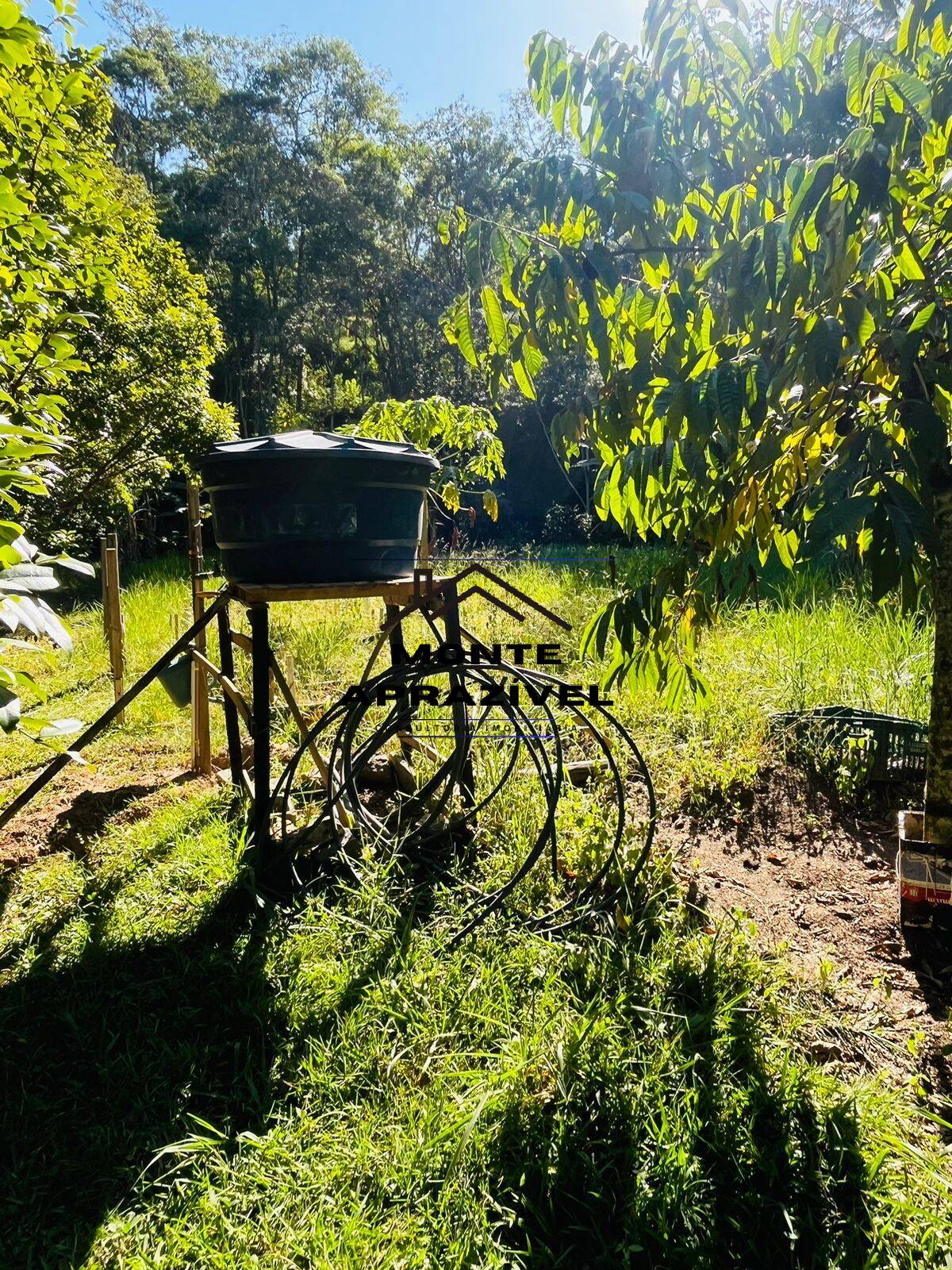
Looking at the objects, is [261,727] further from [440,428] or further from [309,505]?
[440,428]

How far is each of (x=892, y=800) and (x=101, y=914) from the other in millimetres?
2725

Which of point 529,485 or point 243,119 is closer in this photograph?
point 529,485

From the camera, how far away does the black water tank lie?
2123mm

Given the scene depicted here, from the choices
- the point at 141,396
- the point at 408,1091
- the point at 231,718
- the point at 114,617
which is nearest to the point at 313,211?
the point at 141,396

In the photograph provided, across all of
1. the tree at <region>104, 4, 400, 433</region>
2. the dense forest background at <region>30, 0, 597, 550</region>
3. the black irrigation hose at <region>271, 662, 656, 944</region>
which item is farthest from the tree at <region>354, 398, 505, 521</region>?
the tree at <region>104, 4, 400, 433</region>

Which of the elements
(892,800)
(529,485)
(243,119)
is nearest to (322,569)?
(892,800)

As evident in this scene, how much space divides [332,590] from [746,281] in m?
1.41

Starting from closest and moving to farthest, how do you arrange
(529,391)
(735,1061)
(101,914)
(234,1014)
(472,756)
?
1. (529,391)
2. (735,1061)
3. (234,1014)
4. (101,914)
5. (472,756)

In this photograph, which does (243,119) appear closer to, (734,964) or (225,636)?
(225,636)

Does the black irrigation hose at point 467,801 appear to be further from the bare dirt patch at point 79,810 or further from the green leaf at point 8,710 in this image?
the green leaf at point 8,710

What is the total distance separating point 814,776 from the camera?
111 inches

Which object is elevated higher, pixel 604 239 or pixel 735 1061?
pixel 604 239

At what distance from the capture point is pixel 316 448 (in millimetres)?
2078

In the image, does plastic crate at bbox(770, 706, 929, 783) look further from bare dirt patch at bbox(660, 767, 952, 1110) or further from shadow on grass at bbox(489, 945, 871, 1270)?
shadow on grass at bbox(489, 945, 871, 1270)
